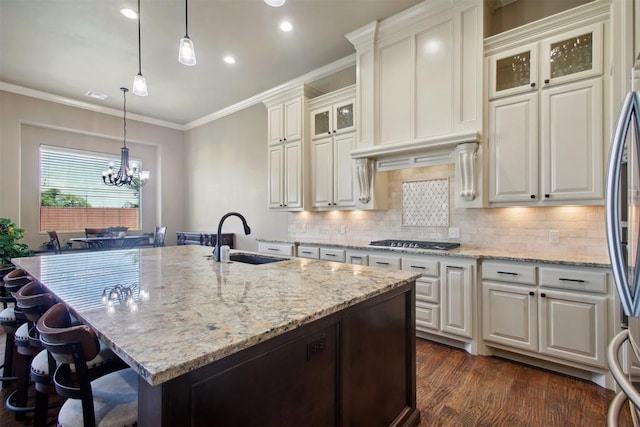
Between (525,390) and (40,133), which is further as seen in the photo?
(40,133)

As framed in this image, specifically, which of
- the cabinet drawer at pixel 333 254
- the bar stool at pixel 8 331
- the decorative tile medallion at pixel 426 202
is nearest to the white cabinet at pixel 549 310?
the decorative tile medallion at pixel 426 202

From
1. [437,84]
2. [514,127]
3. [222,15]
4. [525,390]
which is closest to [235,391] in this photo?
[525,390]

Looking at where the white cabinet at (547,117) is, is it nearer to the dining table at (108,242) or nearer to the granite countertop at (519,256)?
the granite countertop at (519,256)

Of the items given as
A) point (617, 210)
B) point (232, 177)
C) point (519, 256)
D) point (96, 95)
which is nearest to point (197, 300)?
point (617, 210)

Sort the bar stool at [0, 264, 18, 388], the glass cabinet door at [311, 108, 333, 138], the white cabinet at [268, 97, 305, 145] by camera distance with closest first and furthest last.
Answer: the bar stool at [0, 264, 18, 388]
the glass cabinet door at [311, 108, 333, 138]
the white cabinet at [268, 97, 305, 145]

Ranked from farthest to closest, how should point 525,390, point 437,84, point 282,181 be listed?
point 282,181
point 437,84
point 525,390

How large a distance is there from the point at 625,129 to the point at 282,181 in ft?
12.8

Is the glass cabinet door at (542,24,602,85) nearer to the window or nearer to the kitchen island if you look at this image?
the kitchen island

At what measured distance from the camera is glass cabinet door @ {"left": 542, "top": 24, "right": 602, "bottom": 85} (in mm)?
2422

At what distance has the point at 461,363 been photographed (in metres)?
2.69

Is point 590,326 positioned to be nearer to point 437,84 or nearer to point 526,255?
point 526,255

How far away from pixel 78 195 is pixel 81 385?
6204 mm

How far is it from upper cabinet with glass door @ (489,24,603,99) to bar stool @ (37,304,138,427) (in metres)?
3.38

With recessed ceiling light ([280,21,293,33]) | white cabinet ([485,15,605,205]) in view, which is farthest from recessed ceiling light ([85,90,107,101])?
white cabinet ([485,15,605,205])
